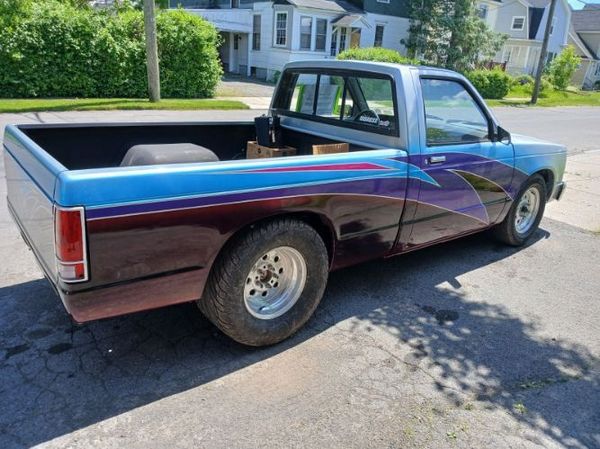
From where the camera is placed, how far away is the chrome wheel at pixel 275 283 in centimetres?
337

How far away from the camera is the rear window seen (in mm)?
4160

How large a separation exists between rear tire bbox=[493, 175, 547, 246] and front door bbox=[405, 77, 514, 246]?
0.49 m

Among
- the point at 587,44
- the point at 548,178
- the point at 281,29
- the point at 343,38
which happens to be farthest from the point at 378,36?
the point at 587,44

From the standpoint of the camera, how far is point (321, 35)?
28.4 meters

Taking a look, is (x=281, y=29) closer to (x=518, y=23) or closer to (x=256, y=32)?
(x=256, y=32)

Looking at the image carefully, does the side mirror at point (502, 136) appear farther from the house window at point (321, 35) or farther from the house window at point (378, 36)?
the house window at point (378, 36)

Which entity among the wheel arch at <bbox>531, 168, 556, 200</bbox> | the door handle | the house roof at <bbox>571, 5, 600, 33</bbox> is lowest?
the wheel arch at <bbox>531, 168, 556, 200</bbox>

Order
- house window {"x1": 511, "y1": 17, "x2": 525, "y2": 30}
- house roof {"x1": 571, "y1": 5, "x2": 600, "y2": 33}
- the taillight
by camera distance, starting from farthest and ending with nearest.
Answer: house roof {"x1": 571, "y1": 5, "x2": 600, "y2": 33}
house window {"x1": 511, "y1": 17, "x2": 525, "y2": 30}
the taillight

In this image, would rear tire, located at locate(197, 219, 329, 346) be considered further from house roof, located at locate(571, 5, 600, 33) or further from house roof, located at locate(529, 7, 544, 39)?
house roof, located at locate(571, 5, 600, 33)

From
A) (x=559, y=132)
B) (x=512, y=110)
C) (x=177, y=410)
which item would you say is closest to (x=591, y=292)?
(x=177, y=410)

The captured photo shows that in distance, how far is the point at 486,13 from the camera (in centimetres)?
3822

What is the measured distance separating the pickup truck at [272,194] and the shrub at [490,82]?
26.0 m

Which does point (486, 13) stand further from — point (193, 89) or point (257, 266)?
point (257, 266)

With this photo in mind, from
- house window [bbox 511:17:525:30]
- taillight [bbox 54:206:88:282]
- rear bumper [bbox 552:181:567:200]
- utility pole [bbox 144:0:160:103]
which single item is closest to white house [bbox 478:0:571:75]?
house window [bbox 511:17:525:30]
